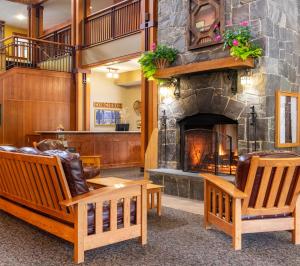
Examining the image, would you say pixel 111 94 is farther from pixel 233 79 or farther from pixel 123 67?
pixel 233 79

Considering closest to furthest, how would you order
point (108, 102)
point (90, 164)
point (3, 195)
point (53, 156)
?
1. point (53, 156)
2. point (3, 195)
3. point (90, 164)
4. point (108, 102)

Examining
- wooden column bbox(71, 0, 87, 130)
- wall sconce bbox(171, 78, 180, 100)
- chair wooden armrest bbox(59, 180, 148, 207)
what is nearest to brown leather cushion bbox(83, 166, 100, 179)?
wall sconce bbox(171, 78, 180, 100)

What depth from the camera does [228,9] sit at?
5.79 metres

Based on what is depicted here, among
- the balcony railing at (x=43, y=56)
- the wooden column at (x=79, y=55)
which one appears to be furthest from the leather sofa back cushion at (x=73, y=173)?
the balcony railing at (x=43, y=56)

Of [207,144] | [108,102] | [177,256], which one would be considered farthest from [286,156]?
[108,102]

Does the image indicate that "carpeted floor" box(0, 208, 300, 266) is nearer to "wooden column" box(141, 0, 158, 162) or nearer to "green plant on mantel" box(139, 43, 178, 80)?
"green plant on mantel" box(139, 43, 178, 80)

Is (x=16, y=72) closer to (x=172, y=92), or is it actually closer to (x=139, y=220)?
(x=172, y=92)

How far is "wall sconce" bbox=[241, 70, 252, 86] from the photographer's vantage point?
5465 millimetres

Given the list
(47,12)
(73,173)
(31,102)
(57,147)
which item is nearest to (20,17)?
(47,12)

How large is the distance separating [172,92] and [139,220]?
3.64 metres

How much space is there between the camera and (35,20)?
42.2ft

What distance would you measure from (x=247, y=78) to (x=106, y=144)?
17.4ft

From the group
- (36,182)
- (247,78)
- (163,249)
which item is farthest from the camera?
(247,78)

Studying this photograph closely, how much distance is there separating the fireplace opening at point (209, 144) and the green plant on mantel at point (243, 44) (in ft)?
3.86
